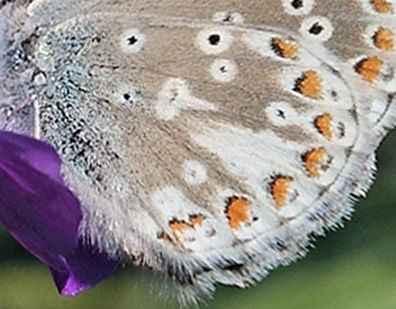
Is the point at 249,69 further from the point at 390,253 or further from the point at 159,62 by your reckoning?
the point at 390,253

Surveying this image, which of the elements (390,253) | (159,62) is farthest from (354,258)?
(159,62)

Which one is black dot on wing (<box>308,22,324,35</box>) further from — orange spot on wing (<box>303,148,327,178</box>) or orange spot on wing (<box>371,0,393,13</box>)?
orange spot on wing (<box>303,148,327,178</box>)

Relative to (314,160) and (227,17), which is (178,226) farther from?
(227,17)

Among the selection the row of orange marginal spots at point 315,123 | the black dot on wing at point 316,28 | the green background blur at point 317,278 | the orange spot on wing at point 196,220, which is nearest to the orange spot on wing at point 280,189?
the row of orange marginal spots at point 315,123

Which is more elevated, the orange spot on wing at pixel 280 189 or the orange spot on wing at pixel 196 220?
the orange spot on wing at pixel 196 220

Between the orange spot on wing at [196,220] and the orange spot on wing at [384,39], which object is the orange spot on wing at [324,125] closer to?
the orange spot on wing at [384,39]

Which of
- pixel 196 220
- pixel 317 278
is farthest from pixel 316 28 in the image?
pixel 317 278

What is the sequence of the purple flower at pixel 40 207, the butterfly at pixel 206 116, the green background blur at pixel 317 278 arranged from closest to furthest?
the purple flower at pixel 40 207 → the butterfly at pixel 206 116 → the green background blur at pixel 317 278
